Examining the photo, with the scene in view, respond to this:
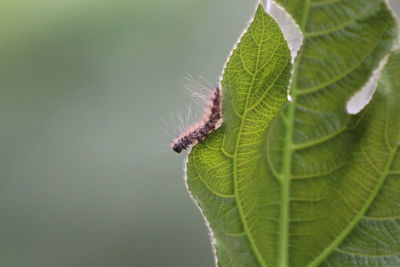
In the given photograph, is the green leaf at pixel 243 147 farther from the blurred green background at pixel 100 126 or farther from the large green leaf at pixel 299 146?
the blurred green background at pixel 100 126

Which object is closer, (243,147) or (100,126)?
(243,147)

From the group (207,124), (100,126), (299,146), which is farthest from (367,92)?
(100,126)

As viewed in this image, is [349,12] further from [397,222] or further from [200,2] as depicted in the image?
[200,2]

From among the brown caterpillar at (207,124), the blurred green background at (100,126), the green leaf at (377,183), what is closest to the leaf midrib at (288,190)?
the green leaf at (377,183)

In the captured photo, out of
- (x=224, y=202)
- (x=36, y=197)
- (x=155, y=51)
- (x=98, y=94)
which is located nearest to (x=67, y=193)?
(x=36, y=197)

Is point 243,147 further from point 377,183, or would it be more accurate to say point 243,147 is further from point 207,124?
point 377,183

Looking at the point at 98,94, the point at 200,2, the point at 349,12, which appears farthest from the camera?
the point at 200,2
